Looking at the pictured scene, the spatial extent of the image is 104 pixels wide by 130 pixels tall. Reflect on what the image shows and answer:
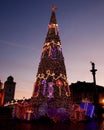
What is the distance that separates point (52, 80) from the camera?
19.0m

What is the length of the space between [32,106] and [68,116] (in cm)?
412

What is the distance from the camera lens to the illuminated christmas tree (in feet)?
60.0

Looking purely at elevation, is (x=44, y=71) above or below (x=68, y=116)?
above

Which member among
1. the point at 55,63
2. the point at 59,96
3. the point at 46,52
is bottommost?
the point at 59,96

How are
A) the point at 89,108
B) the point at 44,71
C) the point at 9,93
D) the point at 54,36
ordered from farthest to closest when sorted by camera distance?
the point at 9,93, the point at 89,108, the point at 54,36, the point at 44,71

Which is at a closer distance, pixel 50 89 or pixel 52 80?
pixel 50 89

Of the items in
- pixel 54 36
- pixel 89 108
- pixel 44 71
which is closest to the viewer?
pixel 44 71

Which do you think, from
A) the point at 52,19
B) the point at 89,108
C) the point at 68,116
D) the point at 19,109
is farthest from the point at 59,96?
the point at 52,19

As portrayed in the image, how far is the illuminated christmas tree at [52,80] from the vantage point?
60.0 ft

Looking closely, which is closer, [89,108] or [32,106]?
[32,106]

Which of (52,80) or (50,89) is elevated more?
(52,80)

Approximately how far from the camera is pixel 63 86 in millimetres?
19359

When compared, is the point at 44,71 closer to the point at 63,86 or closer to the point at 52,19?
the point at 63,86

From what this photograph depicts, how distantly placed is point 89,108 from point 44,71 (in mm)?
8831
